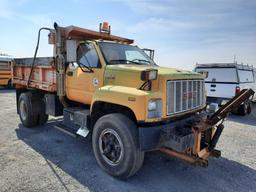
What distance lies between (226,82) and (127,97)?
22.0ft

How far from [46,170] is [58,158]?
55 cm

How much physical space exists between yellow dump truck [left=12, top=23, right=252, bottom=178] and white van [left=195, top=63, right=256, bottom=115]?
4.71 m

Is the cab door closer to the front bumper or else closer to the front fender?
the front fender

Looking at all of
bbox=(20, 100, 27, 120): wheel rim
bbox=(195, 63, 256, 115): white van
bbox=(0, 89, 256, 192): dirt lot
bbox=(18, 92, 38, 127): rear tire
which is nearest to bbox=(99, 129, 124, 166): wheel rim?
bbox=(0, 89, 256, 192): dirt lot

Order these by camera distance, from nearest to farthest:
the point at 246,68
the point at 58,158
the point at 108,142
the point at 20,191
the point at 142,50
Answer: the point at 20,191
the point at 108,142
the point at 58,158
the point at 142,50
the point at 246,68

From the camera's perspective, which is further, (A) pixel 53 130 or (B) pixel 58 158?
(A) pixel 53 130

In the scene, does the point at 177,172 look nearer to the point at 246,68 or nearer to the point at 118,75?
the point at 118,75

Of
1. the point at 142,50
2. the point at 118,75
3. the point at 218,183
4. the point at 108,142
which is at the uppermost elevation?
the point at 142,50

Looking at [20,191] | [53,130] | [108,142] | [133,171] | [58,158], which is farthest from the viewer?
[53,130]

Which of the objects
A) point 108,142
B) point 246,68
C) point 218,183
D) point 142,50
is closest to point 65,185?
point 108,142

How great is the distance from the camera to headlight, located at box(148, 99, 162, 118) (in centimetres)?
350

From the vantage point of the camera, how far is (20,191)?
3.41m

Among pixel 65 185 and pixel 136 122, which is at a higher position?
pixel 136 122

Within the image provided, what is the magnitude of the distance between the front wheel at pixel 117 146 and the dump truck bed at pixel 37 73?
222 cm
